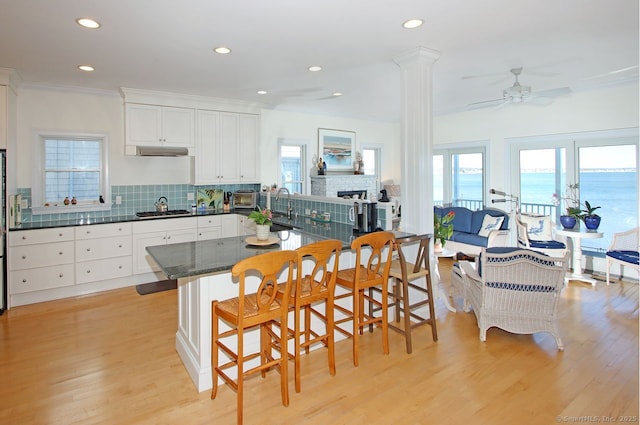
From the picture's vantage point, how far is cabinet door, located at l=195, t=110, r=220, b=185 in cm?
560

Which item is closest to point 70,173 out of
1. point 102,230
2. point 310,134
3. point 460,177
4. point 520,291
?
point 102,230

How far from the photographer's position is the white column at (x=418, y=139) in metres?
3.64

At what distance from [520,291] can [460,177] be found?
460cm

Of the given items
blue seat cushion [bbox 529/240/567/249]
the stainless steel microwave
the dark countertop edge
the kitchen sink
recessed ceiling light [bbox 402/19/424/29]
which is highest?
recessed ceiling light [bbox 402/19/424/29]

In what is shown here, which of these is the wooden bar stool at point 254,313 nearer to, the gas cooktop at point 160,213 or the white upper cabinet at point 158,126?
the gas cooktop at point 160,213

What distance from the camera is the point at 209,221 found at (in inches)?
217

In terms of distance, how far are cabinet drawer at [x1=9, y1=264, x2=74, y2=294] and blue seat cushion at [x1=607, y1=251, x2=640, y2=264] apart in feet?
22.0

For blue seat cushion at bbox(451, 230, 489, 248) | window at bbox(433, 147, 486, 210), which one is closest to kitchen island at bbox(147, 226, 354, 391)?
blue seat cushion at bbox(451, 230, 489, 248)

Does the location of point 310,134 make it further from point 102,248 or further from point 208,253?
point 208,253

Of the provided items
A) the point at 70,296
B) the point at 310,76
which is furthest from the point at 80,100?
the point at 310,76

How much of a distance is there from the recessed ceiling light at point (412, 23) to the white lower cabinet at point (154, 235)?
3.72 meters

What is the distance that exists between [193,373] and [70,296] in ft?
9.34

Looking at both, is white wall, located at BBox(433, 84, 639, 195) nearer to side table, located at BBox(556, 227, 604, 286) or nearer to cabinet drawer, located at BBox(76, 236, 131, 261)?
side table, located at BBox(556, 227, 604, 286)

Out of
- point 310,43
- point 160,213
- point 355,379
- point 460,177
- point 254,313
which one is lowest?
point 355,379
